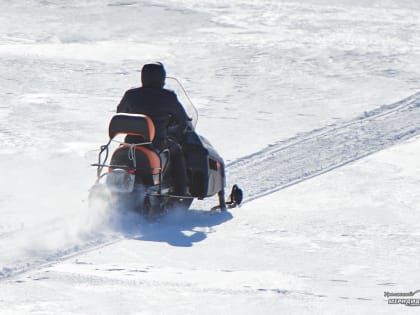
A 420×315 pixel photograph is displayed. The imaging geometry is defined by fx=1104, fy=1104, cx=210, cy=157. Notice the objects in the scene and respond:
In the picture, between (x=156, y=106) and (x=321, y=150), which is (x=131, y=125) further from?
(x=321, y=150)

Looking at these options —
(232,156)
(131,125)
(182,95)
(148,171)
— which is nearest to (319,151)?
(232,156)

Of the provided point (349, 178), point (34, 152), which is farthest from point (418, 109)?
point (34, 152)

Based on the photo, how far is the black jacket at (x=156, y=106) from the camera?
9812mm

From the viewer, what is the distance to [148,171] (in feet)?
31.7

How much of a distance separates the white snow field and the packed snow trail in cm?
4

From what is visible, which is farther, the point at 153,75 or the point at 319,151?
the point at 319,151

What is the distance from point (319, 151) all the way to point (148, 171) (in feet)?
13.6

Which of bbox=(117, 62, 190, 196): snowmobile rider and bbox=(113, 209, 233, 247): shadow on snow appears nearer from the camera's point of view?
bbox=(113, 209, 233, 247): shadow on snow

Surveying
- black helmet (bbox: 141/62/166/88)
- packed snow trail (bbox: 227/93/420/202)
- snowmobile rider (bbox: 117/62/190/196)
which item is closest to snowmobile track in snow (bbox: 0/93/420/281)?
packed snow trail (bbox: 227/93/420/202)

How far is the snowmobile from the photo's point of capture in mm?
Answer: 9492

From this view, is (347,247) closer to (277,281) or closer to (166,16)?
(277,281)

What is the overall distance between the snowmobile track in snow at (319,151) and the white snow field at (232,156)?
0.04m

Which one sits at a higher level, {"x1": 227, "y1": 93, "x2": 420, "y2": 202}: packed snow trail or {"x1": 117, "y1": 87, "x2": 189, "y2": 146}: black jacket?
{"x1": 117, "y1": 87, "x2": 189, "y2": 146}: black jacket

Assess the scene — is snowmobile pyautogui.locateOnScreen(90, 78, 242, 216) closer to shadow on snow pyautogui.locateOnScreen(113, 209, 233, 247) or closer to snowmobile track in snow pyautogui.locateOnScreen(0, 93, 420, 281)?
shadow on snow pyautogui.locateOnScreen(113, 209, 233, 247)
